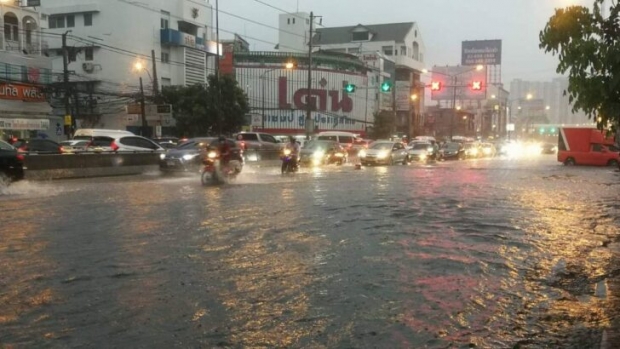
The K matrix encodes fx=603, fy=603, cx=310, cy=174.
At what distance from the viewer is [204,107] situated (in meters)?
48.8

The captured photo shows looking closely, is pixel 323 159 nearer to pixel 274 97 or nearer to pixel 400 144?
pixel 400 144

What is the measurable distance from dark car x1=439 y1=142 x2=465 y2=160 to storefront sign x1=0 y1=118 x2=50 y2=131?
28614 millimetres

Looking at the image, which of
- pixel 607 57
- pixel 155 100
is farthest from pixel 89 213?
pixel 155 100

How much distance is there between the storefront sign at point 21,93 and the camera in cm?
3741

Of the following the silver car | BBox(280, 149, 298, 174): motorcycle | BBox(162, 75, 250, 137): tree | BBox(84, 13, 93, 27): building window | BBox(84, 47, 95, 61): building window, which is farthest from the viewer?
BBox(84, 13, 93, 27): building window

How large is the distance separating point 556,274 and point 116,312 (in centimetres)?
537

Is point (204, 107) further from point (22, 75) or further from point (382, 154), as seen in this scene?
point (382, 154)

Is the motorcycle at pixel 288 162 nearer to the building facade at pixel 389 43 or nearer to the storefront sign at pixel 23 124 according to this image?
the storefront sign at pixel 23 124

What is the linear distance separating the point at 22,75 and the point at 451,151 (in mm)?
31582

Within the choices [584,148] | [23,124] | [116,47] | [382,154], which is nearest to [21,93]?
[23,124]

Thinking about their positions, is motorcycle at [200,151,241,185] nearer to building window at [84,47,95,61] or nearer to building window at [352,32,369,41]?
building window at [84,47,95,61]

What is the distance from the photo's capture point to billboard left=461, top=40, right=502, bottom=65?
99.8 m

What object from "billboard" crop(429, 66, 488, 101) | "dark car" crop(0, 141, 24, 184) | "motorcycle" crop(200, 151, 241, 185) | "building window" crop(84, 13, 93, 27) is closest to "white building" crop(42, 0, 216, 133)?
"building window" crop(84, 13, 93, 27)

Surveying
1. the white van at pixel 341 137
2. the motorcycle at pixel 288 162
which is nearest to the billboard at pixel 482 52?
the white van at pixel 341 137
